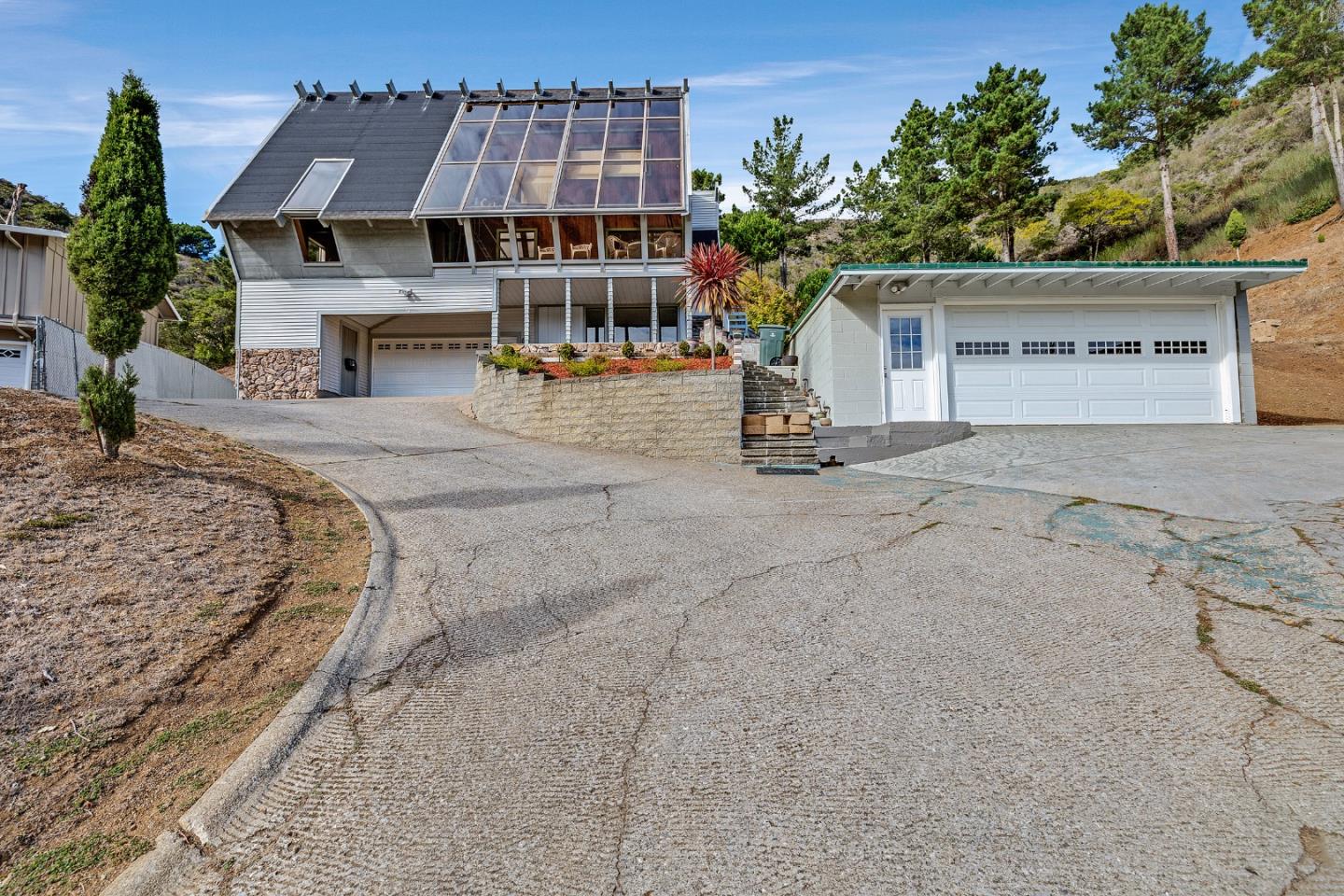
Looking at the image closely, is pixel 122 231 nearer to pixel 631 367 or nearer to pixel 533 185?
pixel 631 367

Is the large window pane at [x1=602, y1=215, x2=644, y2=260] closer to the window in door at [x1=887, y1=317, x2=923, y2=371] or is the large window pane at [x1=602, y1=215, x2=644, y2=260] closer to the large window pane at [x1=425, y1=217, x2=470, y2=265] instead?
the large window pane at [x1=425, y1=217, x2=470, y2=265]

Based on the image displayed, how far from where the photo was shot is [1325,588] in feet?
14.3

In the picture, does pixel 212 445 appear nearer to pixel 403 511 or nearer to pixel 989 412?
pixel 403 511

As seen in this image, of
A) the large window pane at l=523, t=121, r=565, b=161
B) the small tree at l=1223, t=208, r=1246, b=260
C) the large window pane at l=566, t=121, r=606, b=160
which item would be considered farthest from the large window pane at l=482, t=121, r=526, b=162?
the small tree at l=1223, t=208, r=1246, b=260

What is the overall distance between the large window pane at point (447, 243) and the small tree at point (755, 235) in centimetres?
1811

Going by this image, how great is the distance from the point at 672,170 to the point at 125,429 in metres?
18.0

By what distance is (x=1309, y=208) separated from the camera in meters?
25.6

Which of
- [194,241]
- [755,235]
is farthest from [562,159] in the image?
[194,241]

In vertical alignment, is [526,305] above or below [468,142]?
below

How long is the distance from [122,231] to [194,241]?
58.4m

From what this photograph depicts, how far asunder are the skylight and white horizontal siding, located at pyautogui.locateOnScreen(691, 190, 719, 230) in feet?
39.5

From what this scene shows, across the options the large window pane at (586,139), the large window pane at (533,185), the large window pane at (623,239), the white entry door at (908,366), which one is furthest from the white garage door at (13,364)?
the white entry door at (908,366)

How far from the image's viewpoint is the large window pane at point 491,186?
68.2 ft

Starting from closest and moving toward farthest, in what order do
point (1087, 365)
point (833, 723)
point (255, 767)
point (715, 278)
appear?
point (255, 767)
point (833, 723)
point (1087, 365)
point (715, 278)
